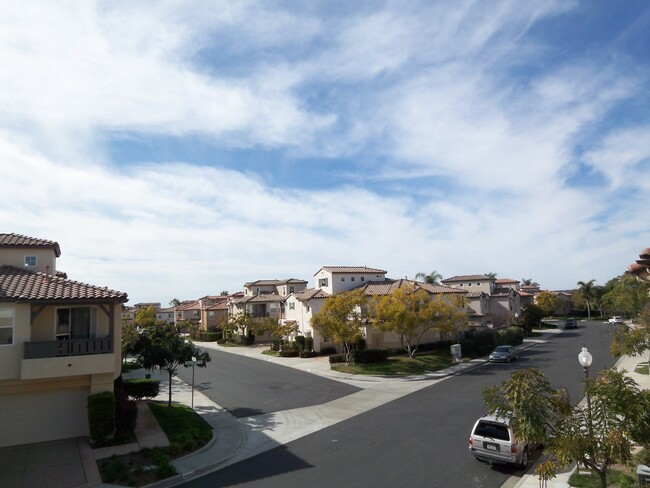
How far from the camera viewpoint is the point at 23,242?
21.8 meters

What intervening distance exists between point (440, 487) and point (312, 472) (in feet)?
13.5

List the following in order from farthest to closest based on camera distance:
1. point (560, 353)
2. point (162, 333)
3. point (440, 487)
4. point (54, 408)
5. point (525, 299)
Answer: point (525, 299) → point (560, 353) → point (162, 333) → point (54, 408) → point (440, 487)

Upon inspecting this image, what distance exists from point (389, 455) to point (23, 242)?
1971 centimetres

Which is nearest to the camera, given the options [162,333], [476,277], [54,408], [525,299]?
[54,408]

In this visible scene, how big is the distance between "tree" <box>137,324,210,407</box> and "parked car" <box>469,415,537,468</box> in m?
14.9

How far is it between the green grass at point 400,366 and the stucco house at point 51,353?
66.2 feet

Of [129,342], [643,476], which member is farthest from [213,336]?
[643,476]

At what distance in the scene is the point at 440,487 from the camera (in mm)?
13062

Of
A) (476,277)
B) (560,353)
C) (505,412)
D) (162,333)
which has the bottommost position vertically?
(560,353)

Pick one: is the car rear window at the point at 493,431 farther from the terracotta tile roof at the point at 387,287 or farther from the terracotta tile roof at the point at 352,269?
the terracotta tile roof at the point at 352,269

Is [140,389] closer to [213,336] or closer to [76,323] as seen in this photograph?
[76,323]

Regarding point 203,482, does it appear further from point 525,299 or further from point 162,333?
point 525,299

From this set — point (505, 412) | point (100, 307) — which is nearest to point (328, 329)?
point (100, 307)

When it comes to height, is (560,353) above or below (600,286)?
below
